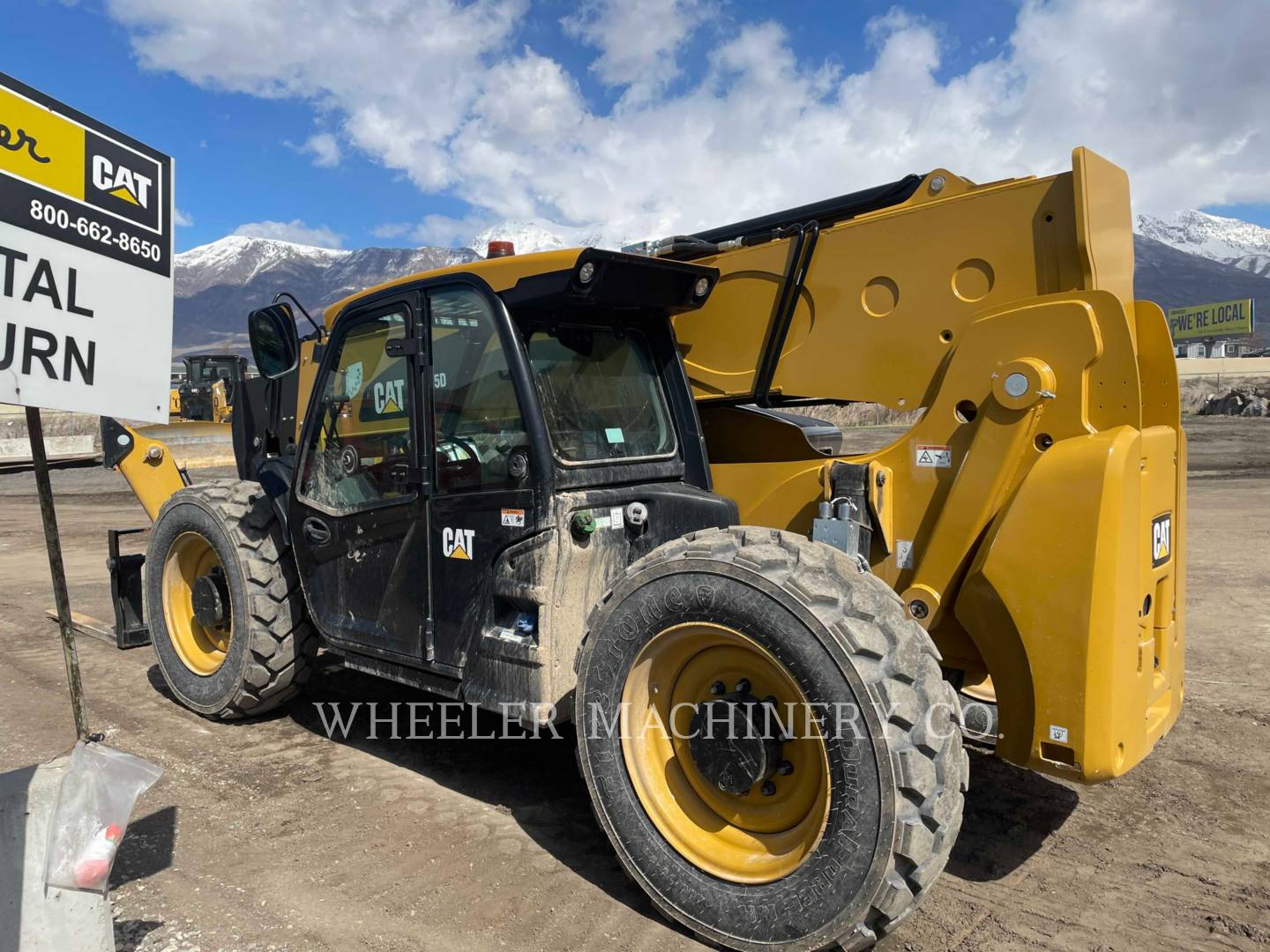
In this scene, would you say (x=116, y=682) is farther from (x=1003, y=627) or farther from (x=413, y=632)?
(x=1003, y=627)

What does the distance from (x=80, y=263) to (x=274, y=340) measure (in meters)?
1.75

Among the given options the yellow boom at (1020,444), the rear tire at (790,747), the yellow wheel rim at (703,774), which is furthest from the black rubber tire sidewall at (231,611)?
the yellow boom at (1020,444)

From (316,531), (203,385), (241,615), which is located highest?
(203,385)

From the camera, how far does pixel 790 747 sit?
2.87m

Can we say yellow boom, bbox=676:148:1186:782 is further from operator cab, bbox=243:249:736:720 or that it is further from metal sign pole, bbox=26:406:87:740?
metal sign pole, bbox=26:406:87:740

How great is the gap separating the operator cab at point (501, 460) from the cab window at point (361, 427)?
1 centimetres

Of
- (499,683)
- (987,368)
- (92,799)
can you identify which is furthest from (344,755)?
(987,368)

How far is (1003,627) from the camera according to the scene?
114 inches

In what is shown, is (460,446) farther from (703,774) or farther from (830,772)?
(830,772)

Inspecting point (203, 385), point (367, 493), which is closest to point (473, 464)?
point (367, 493)

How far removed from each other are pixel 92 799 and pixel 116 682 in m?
3.26

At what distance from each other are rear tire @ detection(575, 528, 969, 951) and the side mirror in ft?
7.49

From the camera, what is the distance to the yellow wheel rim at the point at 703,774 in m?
2.77

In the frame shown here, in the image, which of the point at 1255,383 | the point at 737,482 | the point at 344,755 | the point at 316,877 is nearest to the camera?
the point at 316,877
